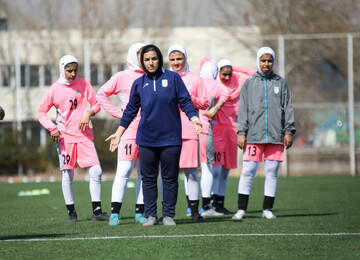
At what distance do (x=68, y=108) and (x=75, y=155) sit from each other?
1.92 ft

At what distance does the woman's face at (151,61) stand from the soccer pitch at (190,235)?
1.67 metres

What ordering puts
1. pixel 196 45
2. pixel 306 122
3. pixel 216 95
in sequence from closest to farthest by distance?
pixel 216 95 < pixel 306 122 < pixel 196 45

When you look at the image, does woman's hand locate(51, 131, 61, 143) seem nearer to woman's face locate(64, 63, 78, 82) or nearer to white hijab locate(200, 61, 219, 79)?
woman's face locate(64, 63, 78, 82)

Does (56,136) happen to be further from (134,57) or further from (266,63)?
(266,63)

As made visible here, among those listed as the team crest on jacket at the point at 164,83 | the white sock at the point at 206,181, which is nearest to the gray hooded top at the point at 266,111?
the white sock at the point at 206,181

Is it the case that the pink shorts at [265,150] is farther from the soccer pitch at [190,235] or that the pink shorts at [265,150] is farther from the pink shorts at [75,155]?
the pink shorts at [75,155]

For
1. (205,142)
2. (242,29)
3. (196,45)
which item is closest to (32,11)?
(242,29)

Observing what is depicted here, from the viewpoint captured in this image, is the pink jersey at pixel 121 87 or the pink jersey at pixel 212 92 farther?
the pink jersey at pixel 212 92

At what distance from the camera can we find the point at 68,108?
28.0 ft

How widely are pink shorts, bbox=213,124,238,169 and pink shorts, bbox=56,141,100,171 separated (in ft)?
6.92

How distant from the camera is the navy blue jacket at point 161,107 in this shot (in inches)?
286

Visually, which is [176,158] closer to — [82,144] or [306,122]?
[82,144]

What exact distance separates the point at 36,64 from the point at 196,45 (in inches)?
199

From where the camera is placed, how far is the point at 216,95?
910 cm
